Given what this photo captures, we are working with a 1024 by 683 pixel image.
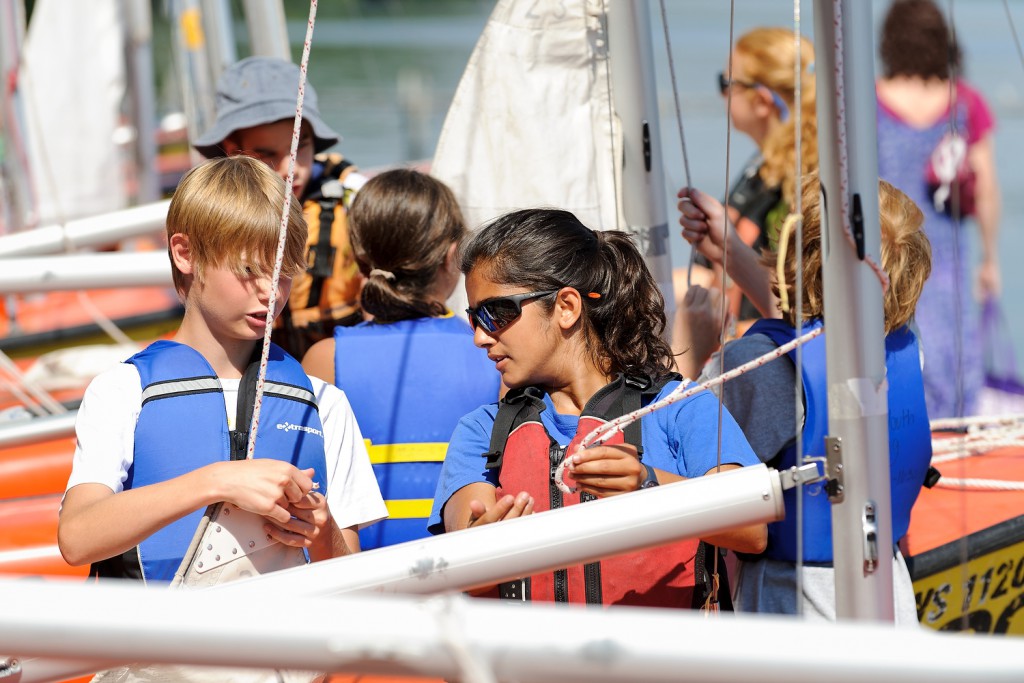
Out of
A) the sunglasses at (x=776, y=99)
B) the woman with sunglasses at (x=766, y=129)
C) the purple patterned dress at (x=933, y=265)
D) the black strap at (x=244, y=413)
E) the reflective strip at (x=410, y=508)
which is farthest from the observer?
the purple patterned dress at (x=933, y=265)

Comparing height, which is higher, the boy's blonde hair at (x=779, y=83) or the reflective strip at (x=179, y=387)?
the boy's blonde hair at (x=779, y=83)

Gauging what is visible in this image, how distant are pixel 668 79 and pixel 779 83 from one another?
12.6 meters

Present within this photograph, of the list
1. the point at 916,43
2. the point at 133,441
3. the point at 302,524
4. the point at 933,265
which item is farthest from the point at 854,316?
the point at 916,43

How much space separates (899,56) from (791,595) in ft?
10.0

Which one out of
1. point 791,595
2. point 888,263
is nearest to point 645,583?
point 791,595

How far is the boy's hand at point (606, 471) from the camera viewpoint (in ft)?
5.82

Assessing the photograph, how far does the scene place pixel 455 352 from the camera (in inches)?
106

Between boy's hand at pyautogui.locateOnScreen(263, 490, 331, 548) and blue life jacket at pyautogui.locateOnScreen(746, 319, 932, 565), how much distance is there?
3.00 feet

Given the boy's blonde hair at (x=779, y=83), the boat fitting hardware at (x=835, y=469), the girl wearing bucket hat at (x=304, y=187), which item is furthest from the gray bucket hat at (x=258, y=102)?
the boat fitting hardware at (x=835, y=469)

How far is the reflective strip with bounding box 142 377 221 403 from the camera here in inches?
77.6

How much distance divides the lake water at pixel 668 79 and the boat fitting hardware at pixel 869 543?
158 centimetres

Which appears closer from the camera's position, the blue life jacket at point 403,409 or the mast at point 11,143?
the blue life jacket at point 403,409

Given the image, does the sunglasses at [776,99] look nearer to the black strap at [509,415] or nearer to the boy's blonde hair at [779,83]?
the boy's blonde hair at [779,83]

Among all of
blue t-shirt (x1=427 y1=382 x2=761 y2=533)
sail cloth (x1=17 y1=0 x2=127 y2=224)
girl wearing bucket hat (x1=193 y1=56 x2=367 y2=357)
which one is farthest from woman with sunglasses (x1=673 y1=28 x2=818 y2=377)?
sail cloth (x1=17 y1=0 x2=127 y2=224)
